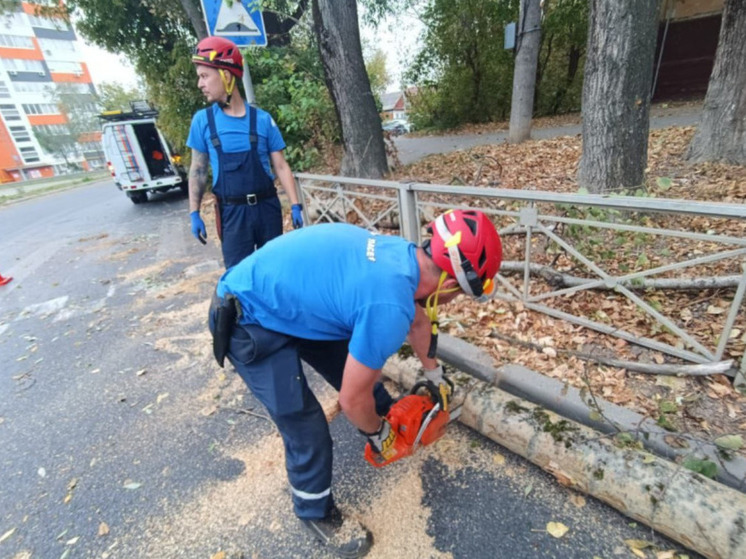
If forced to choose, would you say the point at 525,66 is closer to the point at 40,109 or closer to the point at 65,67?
the point at 40,109

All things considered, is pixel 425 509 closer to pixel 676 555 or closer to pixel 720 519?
pixel 676 555

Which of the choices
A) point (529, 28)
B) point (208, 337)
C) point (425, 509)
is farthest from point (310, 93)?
point (425, 509)

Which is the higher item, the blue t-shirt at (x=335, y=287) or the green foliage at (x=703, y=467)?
the blue t-shirt at (x=335, y=287)

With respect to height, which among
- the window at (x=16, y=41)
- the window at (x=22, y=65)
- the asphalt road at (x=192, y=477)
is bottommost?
the asphalt road at (x=192, y=477)

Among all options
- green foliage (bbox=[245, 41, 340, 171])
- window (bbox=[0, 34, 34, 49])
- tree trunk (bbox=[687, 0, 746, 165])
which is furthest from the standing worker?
window (bbox=[0, 34, 34, 49])

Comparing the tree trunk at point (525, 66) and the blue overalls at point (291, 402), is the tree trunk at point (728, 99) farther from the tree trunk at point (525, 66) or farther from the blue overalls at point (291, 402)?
the blue overalls at point (291, 402)

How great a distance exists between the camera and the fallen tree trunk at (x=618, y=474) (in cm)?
149

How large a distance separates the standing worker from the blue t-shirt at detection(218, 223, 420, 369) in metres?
1.54

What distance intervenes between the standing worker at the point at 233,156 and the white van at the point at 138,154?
9673 millimetres

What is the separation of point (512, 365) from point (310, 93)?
20.7 feet

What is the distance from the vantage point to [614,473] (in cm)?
173

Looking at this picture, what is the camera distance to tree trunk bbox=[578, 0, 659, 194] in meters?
3.21

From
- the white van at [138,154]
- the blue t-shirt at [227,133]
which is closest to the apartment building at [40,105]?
the white van at [138,154]

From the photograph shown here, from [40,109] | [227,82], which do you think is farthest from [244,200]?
[40,109]
